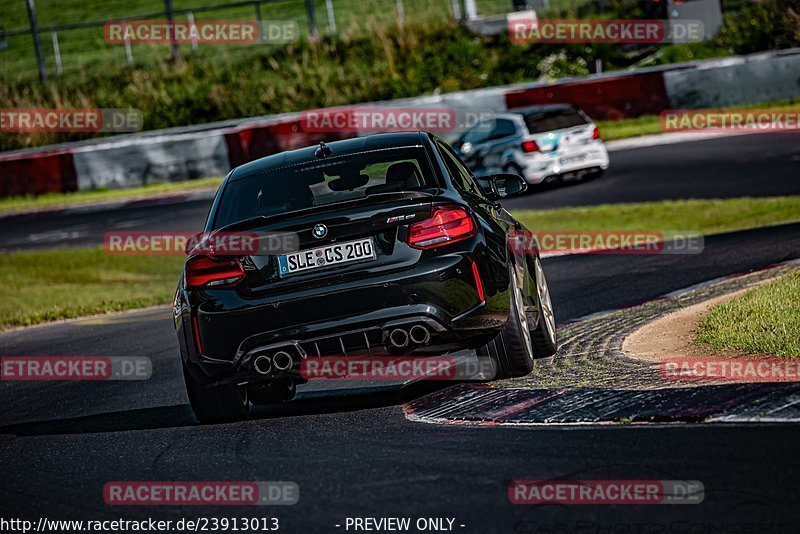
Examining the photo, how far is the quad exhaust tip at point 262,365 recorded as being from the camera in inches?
274

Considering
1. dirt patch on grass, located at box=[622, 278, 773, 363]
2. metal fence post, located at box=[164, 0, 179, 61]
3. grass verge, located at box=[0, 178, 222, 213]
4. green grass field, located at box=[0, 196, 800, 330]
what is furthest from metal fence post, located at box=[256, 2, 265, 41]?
dirt patch on grass, located at box=[622, 278, 773, 363]

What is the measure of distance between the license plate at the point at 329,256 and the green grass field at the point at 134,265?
920cm

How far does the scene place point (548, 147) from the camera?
74.1 feet

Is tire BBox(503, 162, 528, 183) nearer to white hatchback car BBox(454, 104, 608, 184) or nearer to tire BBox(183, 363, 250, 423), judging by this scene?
white hatchback car BBox(454, 104, 608, 184)

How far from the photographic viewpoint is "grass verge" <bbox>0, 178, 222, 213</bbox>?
28.4 meters

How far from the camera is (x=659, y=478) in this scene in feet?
16.4

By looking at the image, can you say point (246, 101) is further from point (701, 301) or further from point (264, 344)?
point (264, 344)

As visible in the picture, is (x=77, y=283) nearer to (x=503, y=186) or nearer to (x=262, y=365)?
(x=503, y=186)

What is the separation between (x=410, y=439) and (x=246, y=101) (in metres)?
30.3

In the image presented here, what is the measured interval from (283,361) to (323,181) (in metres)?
1.23

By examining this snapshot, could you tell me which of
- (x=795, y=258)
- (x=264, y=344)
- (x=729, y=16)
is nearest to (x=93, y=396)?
(x=264, y=344)

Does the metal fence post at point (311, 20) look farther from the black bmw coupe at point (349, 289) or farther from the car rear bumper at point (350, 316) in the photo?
the car rear bumper at point (350, 316)

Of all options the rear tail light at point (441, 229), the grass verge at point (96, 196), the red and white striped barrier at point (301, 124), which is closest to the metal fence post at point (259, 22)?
the red and white striped barrier at point (301, 124)

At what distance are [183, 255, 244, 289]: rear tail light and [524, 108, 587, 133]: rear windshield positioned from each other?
52.8 ft
